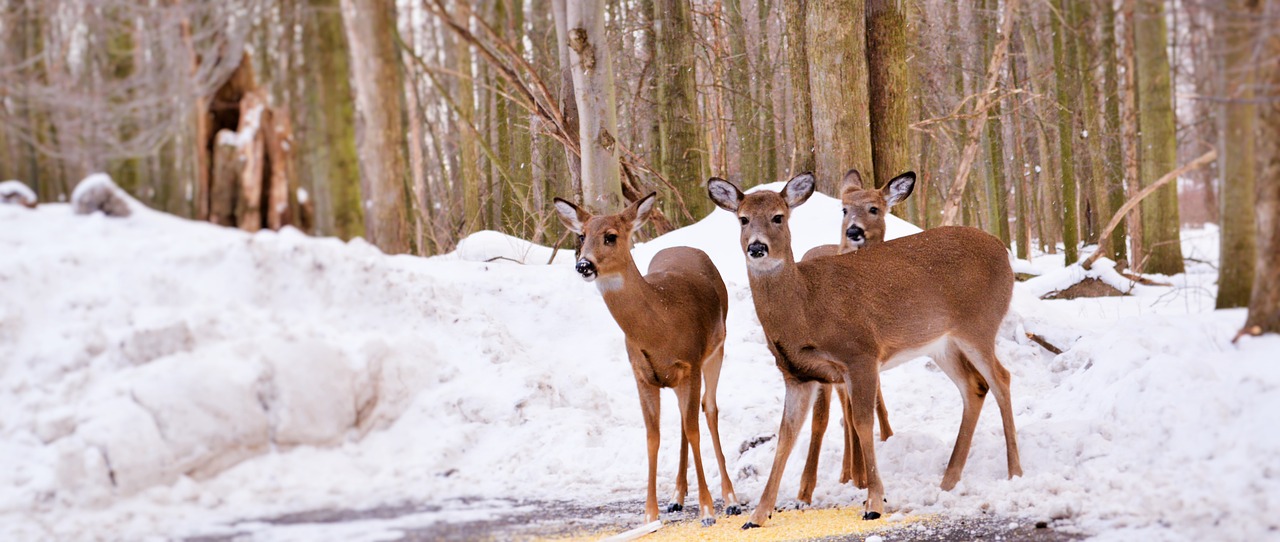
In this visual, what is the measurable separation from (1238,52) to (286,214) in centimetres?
260

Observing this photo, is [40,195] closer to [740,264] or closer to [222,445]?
[222,445]

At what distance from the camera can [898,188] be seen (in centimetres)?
491

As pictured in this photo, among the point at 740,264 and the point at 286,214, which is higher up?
the point at 286,214

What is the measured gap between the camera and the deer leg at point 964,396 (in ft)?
14.2

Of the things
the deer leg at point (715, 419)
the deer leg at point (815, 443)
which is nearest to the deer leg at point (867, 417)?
the deer leg at point (815, 443)

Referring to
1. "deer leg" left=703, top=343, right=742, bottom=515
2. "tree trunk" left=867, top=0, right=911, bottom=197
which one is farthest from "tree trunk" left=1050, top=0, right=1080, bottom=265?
"deer leg" left=703, top=343, right=742, bottom=515

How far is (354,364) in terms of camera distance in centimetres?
340

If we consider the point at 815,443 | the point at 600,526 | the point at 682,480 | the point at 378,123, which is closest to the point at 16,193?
the point at 378,123

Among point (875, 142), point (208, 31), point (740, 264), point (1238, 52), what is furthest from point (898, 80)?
point (208, 31)

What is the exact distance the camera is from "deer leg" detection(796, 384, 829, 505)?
4.33 metres

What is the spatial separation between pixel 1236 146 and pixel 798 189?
4.72 ft

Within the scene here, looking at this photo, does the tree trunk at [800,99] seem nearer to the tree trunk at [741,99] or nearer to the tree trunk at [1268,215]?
the tree trunk at [741,99]

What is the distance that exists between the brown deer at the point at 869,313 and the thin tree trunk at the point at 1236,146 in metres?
1.04

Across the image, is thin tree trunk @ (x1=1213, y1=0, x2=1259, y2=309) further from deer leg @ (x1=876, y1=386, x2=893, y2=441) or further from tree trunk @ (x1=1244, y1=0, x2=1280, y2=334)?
deer leg @ (x1=876, y1=386, x2=893, y2=441)
